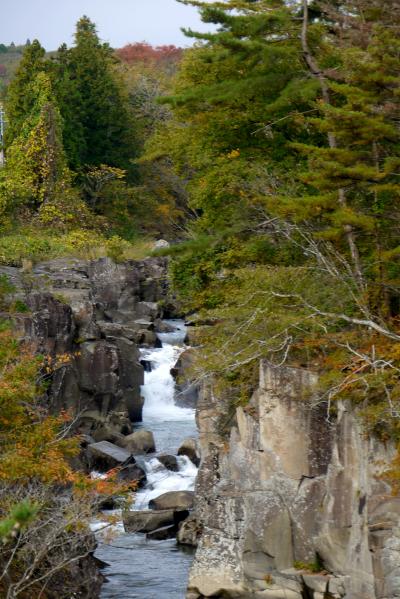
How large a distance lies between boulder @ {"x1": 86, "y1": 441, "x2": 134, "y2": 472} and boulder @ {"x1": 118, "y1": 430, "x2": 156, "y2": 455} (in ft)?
6.00

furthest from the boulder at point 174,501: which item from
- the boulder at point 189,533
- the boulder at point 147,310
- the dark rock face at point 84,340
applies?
the boulder at point 147,310

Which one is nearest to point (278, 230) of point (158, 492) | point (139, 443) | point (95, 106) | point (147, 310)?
point (158, 492)

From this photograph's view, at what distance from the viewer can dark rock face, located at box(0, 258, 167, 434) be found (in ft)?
116

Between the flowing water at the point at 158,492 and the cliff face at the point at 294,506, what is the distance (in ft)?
5.81

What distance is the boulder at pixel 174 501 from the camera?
29328 mm

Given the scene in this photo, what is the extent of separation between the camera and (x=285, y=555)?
22.7m

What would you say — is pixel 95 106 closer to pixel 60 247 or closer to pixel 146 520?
pixel 60 247

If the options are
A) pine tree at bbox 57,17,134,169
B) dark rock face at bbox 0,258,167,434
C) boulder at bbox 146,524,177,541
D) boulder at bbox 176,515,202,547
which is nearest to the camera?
boulder at bbox 176,515,202,547

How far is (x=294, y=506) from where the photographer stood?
2297 cm

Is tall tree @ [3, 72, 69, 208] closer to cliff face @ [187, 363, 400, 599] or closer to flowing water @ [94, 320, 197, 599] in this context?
flowing water @ [94, 320, 197, 599]

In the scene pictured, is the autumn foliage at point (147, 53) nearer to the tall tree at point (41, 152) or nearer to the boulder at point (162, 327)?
the tall tree at point (41, 152)

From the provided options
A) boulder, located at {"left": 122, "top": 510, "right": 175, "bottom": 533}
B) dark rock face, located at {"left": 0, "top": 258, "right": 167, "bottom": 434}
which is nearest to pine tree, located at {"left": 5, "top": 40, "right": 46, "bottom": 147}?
dark rock face, located at {"left": 0, "top": 258, "right": 167, "bottom": 434}

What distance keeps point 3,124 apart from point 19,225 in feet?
40.6

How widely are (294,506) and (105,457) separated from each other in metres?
10.3
